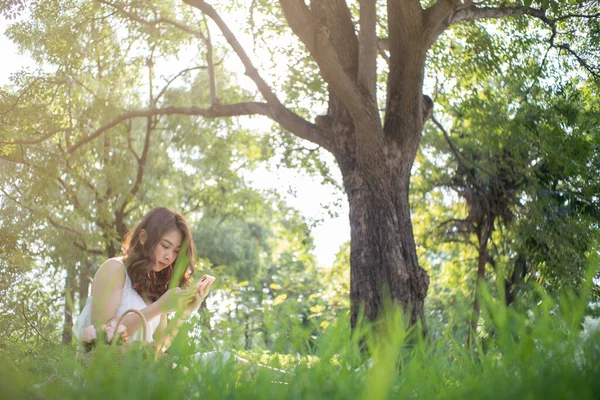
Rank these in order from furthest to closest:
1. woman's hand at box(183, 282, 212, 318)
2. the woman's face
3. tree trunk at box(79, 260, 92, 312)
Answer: tree trunk at box(79, 260, 92, 312) < the woman's face < woman's hand at box(183, 282, 212, 318)

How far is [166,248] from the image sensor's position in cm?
452

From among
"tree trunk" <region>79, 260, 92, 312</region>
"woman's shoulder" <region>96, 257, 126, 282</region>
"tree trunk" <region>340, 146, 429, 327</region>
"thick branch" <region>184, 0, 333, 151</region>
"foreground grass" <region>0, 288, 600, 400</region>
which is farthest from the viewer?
"tree trunk" <region>79, 260, 92, 312</region>

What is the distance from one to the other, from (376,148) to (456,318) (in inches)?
196

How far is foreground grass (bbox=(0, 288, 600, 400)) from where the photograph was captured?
4.27ft

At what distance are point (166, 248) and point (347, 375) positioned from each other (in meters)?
3.06

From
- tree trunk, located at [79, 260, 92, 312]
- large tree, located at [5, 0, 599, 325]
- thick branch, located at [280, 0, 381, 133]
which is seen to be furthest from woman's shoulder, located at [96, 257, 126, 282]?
tree trunk, located at [79, 260, 92, 312]

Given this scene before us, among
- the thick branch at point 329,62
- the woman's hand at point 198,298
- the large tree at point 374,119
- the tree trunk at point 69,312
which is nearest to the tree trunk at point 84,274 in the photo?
the tree trunk at point 69,312

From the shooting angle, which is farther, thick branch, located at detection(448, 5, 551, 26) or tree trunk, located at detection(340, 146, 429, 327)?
thick branch, located at detection(448, 5, 551, 26)

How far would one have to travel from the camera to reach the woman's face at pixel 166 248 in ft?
14.7

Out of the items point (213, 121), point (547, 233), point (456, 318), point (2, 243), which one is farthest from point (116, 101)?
point (456, 318)

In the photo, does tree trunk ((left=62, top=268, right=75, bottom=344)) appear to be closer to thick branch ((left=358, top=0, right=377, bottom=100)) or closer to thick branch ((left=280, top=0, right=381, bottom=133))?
thick branch ((left=280, top=0, right=381, bottom=133))

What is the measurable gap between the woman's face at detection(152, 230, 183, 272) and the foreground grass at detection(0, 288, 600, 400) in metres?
2.64

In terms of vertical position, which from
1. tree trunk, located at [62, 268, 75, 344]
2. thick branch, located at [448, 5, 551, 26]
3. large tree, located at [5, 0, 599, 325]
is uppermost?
thick branch, located at [448, 5, 551, 26]

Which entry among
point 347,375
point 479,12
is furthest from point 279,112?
point 347,375
